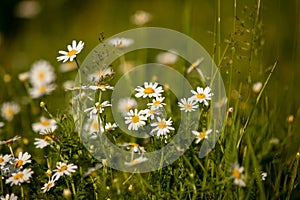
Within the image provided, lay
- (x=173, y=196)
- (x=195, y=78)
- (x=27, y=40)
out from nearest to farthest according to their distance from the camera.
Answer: (x=173, y=196)
(x=195, y=78)
(x=27, y=40)

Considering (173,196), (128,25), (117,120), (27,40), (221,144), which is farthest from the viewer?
(27,40)

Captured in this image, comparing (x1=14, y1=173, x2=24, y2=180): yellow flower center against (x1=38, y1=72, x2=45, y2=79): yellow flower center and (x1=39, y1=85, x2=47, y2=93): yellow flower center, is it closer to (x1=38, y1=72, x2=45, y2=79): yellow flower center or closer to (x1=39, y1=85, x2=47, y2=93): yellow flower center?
(x1=39, y1=85, x2=47, y2=93): yellow flower center

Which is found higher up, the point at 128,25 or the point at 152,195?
the point at 128,25

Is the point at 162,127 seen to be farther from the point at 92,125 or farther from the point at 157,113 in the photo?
the point at 92,125

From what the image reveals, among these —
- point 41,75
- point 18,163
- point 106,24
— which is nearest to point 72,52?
point 18,163

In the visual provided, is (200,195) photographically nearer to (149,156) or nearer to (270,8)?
(149,156)

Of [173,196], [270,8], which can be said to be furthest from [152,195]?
[270,8]

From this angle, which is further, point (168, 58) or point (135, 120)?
point (168, 58)


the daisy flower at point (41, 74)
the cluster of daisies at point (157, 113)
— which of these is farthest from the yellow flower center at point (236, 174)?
the daisy flower at point (41, 74)
